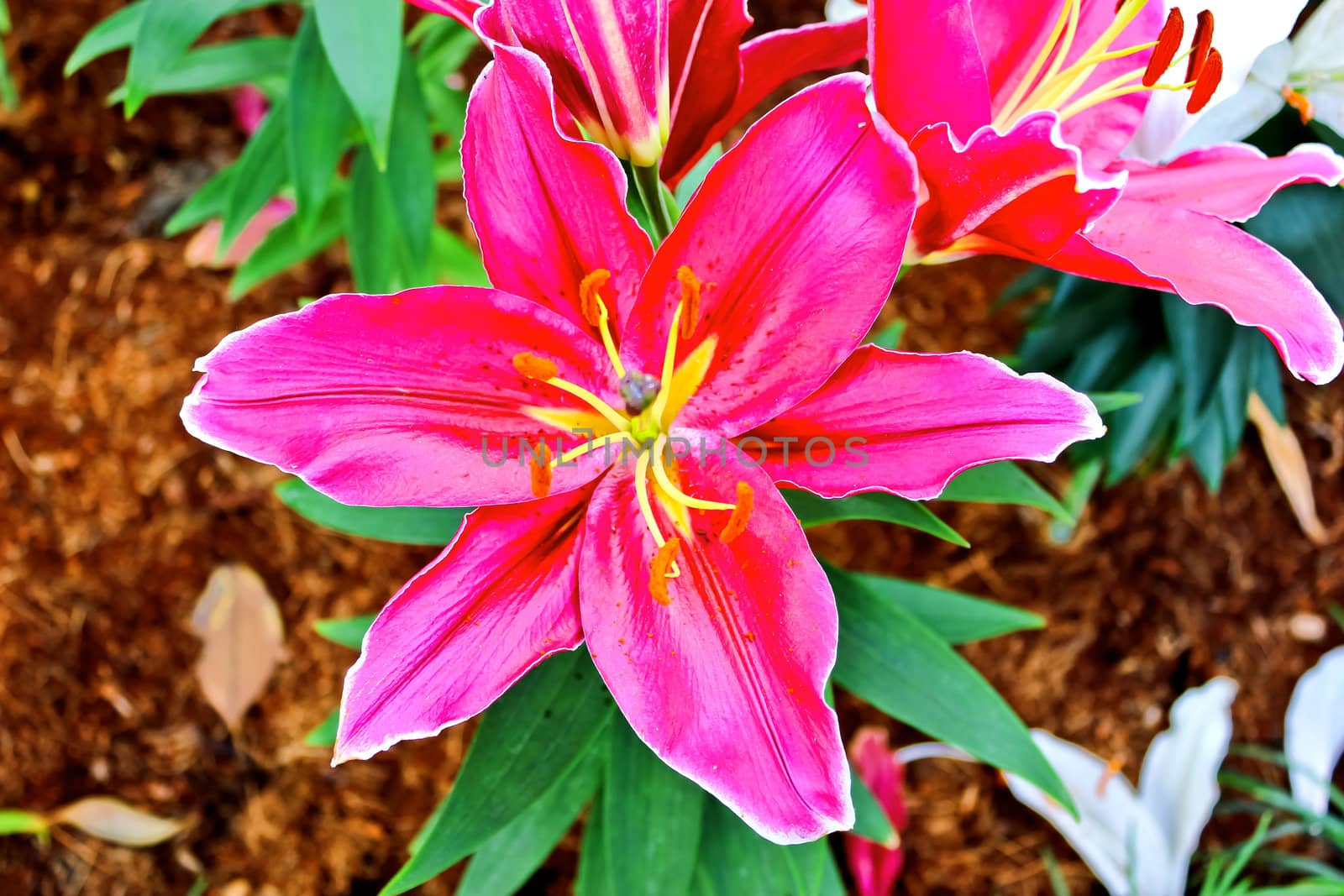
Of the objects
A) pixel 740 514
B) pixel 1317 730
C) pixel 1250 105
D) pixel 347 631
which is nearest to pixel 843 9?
pixel 1250 105

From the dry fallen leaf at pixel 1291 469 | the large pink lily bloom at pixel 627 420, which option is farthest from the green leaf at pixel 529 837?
the dry fallen leaf at pixel 1291 469

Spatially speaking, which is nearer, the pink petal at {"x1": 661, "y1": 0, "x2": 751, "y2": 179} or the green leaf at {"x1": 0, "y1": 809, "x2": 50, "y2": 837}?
the pink petal at {"x1": 661, "y1": 0, "x2": 751, "y2": 179}

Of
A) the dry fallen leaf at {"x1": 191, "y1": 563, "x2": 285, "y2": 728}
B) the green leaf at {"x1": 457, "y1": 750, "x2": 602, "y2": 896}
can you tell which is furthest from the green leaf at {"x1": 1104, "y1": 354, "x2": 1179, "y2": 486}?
the dry fallen leaf at {"x1": 191, "y1": 563, "x2": 285, "y2": 728}

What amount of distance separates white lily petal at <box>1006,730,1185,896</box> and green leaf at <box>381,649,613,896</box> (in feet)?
2.79

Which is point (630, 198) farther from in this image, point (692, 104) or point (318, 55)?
point (318, 55)

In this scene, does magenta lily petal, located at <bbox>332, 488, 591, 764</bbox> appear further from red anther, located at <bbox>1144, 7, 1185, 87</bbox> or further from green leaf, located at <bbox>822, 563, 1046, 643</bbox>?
green leaf, located at <bbox>822, 563, 1046, 643</bbox>

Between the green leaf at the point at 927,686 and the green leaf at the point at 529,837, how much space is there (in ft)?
0.92

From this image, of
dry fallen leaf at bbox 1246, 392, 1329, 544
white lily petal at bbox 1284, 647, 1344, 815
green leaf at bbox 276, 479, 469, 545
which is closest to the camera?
green leaf at bbox 276, 479, 469, 545

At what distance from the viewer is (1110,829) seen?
1499 mm

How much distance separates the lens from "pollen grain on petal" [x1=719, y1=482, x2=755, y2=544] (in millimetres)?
522

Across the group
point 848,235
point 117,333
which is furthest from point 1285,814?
point 117,333

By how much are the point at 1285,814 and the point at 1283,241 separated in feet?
3.54

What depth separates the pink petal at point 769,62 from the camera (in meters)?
0.59

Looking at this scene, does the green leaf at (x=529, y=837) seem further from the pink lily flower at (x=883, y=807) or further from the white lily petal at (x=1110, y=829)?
the white lily petal at (x=1110, y=829)
